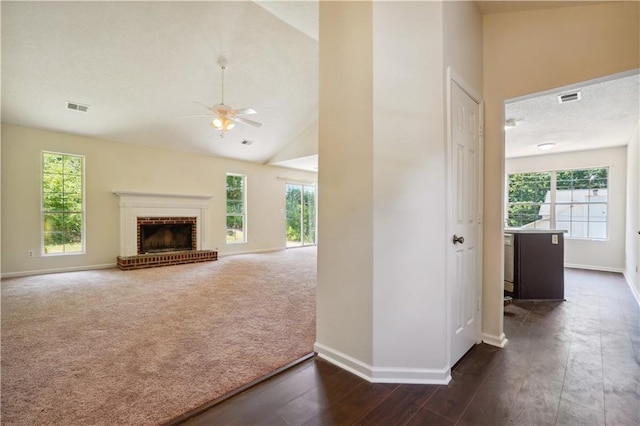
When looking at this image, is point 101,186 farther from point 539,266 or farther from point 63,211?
point 539,266

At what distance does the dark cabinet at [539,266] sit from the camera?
12.5 feet

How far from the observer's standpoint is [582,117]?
13.4 feet

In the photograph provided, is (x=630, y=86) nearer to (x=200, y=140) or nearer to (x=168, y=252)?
(x=200, y=140)

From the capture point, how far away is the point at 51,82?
4160 millimetres

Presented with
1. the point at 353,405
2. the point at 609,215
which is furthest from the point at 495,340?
the point at 609,215

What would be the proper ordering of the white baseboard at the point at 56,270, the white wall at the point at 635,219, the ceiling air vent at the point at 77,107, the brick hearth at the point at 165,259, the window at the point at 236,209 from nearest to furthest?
the white wall at the point at 635,219, the ceiling air vent at the point at 77,107, the white baseboard at the point at 56,270, the brick hearth at the point at 165,259, the window at the point at 236,209

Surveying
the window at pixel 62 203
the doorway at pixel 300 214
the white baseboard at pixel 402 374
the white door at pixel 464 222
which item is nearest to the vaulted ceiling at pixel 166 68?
the window at pixel 62 203

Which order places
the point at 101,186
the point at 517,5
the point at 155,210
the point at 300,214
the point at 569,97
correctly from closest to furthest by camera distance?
the point at 517,5, the point at 569,97, the point at 101,186, the point at 155,210, the point at 300,214

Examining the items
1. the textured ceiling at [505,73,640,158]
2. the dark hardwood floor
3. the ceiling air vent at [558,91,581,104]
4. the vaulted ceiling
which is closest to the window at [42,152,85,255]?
the vaulted ceiling

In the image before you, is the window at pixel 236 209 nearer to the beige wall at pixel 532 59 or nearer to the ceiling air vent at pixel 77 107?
the ceiling air vent at pixel 77 107

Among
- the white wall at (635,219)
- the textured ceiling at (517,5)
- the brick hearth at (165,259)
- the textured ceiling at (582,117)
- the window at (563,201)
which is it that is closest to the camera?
the textured ceiling at (517,5)

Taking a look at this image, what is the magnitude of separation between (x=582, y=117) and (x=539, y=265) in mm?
2222

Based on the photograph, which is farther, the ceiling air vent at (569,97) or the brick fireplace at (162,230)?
the brick fireplace at (162,230)

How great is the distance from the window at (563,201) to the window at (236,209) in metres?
6.81
